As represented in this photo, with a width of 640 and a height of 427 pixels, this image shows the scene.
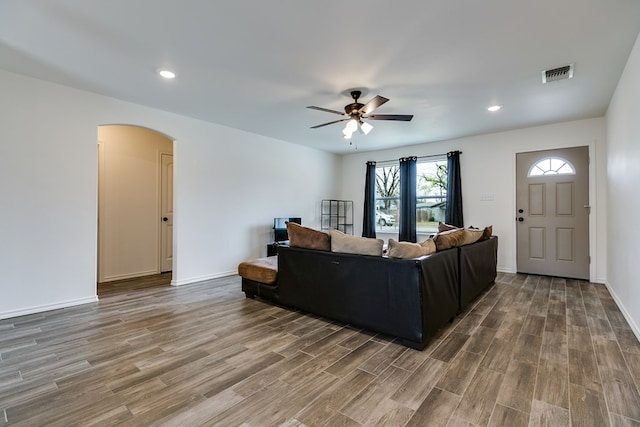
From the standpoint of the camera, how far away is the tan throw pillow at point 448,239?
9.52ft

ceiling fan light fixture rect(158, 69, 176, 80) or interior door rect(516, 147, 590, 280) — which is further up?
ceiling fan light fixture rect(158, 69, 176, 80)

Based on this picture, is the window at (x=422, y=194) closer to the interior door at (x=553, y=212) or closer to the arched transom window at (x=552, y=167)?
the interior door at (x=553, y=212)

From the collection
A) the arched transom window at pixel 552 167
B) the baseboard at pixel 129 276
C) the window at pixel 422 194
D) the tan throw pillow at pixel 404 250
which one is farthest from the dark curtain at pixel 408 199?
the baseboard at pixel 129 276

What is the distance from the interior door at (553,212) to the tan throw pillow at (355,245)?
3.88 meters

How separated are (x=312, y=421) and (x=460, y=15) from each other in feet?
9.23

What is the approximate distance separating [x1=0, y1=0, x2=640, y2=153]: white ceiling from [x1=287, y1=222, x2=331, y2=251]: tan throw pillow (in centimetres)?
163

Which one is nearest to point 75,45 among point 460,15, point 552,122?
point 460,15

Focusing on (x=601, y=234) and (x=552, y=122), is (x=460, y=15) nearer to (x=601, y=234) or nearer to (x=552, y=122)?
(x=552, y=122)

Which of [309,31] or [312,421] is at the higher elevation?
[309,31]

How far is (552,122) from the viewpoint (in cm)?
479

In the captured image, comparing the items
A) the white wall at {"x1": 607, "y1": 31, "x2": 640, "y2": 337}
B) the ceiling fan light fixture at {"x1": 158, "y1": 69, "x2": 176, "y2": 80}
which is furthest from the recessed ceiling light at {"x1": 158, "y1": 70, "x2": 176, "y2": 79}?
the white wall at {"x1": 607, "y1": 31, "x2": 640, "y2": 337}

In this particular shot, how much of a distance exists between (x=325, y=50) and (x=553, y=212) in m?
4.65

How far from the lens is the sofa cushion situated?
11.4 feet

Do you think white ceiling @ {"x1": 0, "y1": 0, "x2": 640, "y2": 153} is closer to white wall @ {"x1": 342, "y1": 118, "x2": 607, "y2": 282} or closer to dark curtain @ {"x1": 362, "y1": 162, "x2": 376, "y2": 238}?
white wall @ {"x1": 342, "y1": 118, "x2": 607, "y2": 282}
